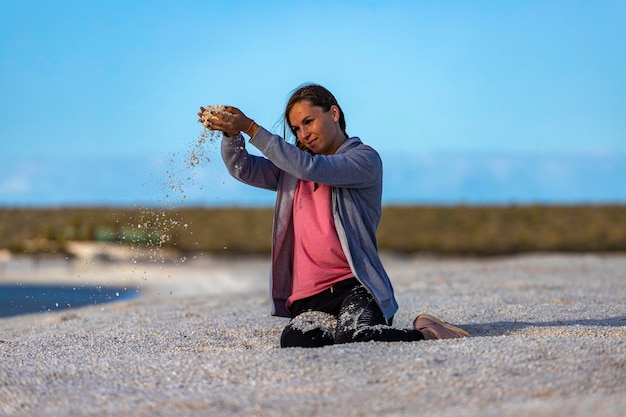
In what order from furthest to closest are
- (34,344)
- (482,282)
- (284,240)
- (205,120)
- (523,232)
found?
(523,232)
(482,282)
(34,344)
(284,240)
(205,120)

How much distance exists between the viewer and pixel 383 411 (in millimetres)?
3137

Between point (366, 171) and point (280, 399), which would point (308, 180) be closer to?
point (366, 171)

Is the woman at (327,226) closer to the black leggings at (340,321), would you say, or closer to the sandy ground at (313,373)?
the black leggings at (340,321)

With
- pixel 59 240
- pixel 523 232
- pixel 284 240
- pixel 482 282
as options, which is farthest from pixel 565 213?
pixel 284 240

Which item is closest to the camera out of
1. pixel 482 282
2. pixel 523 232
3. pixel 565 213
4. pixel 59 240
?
pixel 482 282

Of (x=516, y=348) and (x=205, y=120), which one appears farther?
(x=205, y=120)

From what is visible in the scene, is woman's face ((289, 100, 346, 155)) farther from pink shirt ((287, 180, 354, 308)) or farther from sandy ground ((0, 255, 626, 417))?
sandy ground ((0, 255, 626, 417))

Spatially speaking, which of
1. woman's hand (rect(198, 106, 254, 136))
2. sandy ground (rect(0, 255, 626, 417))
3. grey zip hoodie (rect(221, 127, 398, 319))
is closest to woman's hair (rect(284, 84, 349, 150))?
grey zip hoodie (rect(221, 127, 398, 319))

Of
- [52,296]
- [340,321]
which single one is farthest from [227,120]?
[52,296]

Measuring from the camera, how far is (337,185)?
445 cm

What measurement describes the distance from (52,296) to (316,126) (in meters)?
9.68

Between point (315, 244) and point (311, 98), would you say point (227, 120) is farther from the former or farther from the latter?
point (315, 244)

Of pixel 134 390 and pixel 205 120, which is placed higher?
pixel 205 120

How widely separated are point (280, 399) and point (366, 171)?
1556 mm
